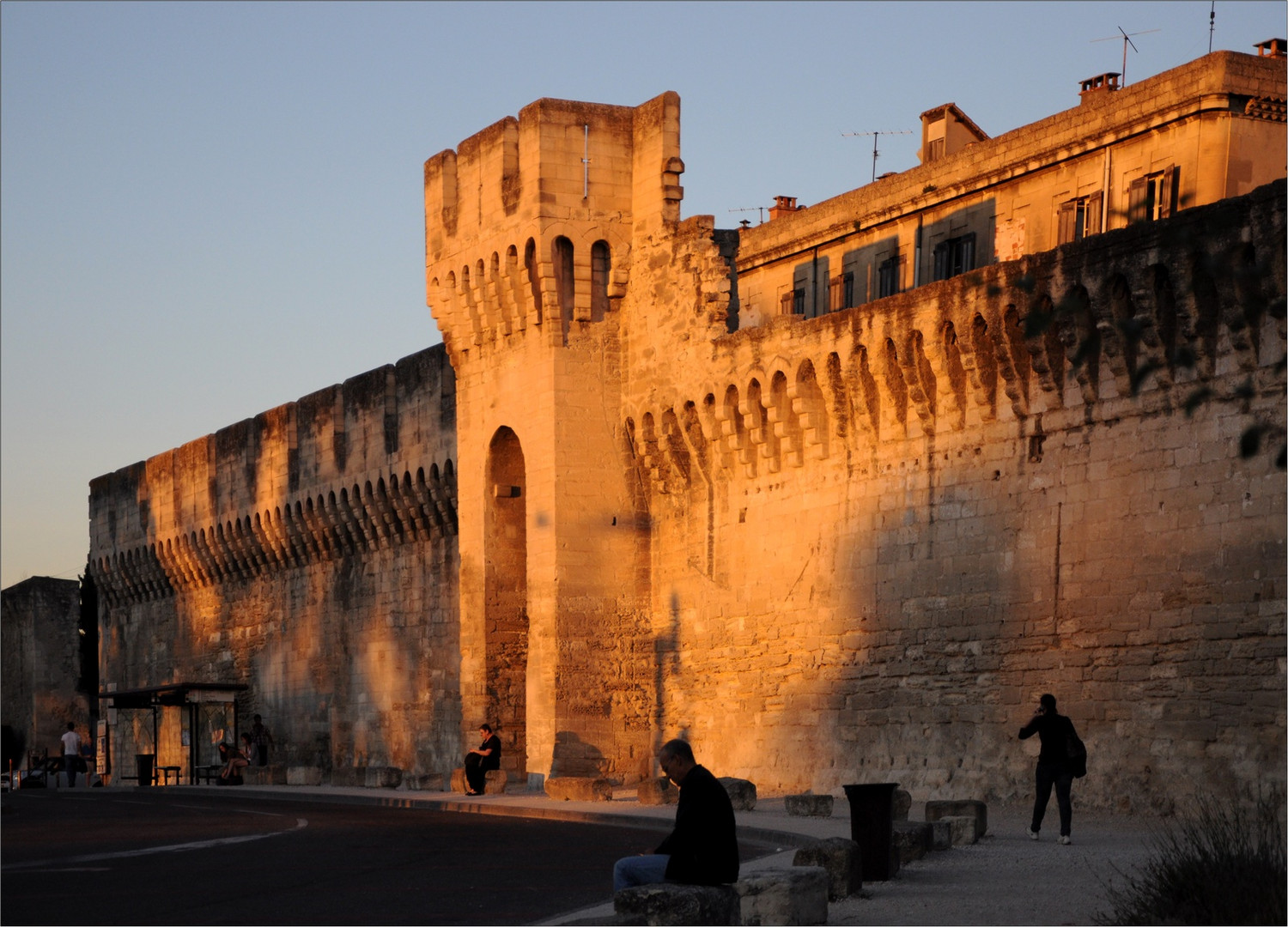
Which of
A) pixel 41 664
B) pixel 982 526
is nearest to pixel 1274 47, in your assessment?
pixel 982 526

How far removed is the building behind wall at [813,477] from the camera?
1515cm

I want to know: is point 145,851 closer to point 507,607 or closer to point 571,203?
point 507,607

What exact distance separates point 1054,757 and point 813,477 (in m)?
6.35

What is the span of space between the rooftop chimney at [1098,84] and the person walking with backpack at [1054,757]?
15850 mm

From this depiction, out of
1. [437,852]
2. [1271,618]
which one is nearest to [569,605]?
[437,852]

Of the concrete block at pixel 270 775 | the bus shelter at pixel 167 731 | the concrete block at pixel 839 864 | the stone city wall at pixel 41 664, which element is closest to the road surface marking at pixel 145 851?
the concrete block at pixel 839 864

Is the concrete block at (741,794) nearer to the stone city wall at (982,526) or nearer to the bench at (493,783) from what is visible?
the stone city wall at (982,526)

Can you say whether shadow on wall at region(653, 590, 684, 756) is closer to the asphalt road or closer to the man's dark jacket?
the asphalt road

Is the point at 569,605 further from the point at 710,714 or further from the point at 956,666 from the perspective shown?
the point at 956,666

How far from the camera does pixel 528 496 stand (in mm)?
22156

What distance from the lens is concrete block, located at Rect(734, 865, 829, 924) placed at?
9.62 m

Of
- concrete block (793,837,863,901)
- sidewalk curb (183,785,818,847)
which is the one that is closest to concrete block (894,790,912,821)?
sidewalk curb (183,785,818,847)

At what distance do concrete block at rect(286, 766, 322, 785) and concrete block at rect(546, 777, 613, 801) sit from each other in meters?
8.17

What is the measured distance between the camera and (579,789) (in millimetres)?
19891
